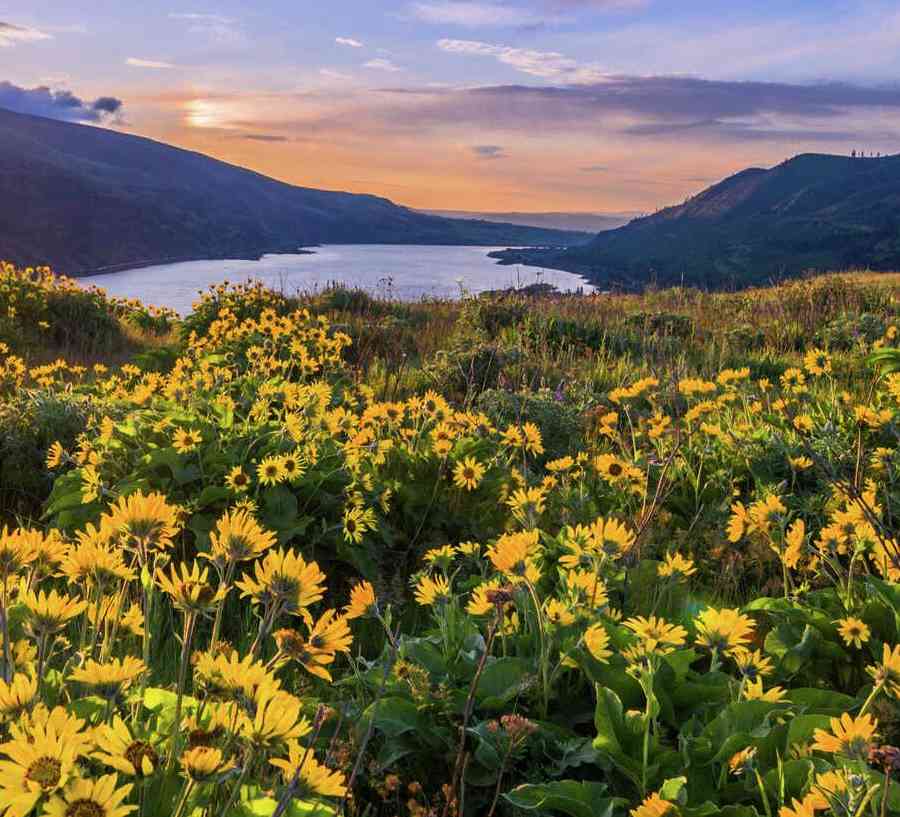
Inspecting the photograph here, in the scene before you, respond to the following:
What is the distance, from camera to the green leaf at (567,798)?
1723 mm

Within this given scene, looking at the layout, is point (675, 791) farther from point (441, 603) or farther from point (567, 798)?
point (441, 603)

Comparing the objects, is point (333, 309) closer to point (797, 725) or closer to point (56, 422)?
point (56, 422)

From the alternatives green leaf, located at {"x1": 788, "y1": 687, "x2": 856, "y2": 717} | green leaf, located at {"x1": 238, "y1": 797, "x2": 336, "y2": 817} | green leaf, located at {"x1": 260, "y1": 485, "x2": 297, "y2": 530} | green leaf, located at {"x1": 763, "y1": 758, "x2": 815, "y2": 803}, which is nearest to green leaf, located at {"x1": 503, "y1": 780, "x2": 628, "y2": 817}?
green leaf, located at {"x1": 763, "y1": 758, "x2": 815, "y2": 803}

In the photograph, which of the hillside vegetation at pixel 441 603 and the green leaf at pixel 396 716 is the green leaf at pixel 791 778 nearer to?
the hillside vegetation at pixel 441 603

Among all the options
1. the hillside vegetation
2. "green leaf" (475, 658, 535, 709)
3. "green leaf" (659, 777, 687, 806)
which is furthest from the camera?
"green leaf" (475, 658, 535, 709)

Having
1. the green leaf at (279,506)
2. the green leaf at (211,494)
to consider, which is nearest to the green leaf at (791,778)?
the green leaf at (279,506)

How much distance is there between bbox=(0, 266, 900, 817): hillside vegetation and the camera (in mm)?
1249

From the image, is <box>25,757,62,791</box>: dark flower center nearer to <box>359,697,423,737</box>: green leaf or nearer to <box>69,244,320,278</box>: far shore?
<box>359,697,423,737</box>: green leaf

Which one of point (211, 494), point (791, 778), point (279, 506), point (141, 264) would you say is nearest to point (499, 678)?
point (791, 778)

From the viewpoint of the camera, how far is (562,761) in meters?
1.97

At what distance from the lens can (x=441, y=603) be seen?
237 cm

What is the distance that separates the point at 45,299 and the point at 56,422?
7.83 meters

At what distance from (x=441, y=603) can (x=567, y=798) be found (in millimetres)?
764

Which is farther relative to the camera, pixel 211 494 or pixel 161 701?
pixel 211 494
